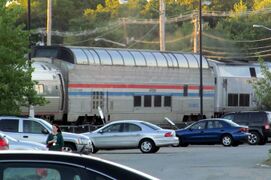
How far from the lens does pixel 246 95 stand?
49625mm

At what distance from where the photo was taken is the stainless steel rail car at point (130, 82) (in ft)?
135

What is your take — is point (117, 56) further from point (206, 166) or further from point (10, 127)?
point (206, 166)

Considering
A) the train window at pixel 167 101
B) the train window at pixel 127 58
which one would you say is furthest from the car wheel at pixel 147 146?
the train window at pixel 167 101

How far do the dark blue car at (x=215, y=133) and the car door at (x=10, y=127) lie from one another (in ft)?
39.3

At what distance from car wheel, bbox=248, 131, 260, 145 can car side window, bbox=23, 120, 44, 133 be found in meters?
15.7

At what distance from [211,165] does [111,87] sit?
21479 mm

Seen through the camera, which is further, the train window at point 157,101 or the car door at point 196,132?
the train window at point 157,101

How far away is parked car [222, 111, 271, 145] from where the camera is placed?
3684 centimetres

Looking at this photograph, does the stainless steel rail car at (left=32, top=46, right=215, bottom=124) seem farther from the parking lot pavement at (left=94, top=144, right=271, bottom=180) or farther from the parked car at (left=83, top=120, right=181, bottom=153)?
the parking lot pavement at (left=94, top=144, right=271, bottom=180)

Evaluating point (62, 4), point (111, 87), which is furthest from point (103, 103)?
point (62, 4)

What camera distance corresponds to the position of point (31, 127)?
24297 millimetres

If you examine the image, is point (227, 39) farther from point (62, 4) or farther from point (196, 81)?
point (196, 81)

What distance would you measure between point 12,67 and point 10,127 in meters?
5.43

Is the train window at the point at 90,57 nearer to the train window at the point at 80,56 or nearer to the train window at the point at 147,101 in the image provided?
the train window at the point at 80,56
